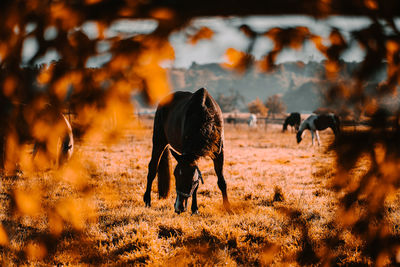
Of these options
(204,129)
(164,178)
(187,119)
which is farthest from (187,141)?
(164,178)

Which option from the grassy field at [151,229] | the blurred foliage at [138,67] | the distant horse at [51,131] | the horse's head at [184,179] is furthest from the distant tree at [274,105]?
the distant horse at [51,131]

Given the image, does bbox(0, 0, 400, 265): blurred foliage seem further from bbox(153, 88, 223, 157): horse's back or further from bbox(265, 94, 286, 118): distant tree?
bbox(265, 94, 286, 118): distant tree

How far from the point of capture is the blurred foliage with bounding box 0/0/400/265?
55.6 inches

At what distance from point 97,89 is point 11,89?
20.3 inches

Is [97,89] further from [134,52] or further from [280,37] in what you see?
[280,37]

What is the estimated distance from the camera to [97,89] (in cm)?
153

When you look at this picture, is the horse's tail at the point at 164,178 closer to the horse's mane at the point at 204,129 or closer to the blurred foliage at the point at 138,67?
the horse's mane at the point at 204,129

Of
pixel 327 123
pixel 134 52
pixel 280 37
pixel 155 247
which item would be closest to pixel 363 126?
pixel 280 37

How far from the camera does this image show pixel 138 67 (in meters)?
1.53

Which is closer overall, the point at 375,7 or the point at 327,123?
the point at 375,7

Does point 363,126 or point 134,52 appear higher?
point 134,52

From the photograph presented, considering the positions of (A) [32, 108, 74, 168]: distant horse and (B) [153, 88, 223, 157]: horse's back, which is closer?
(A) [32, 108, 74, 168]: distant horse

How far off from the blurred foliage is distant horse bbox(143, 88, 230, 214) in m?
1.55

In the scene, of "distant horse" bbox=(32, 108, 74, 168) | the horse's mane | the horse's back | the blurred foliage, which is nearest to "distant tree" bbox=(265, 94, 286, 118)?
the horse's back
